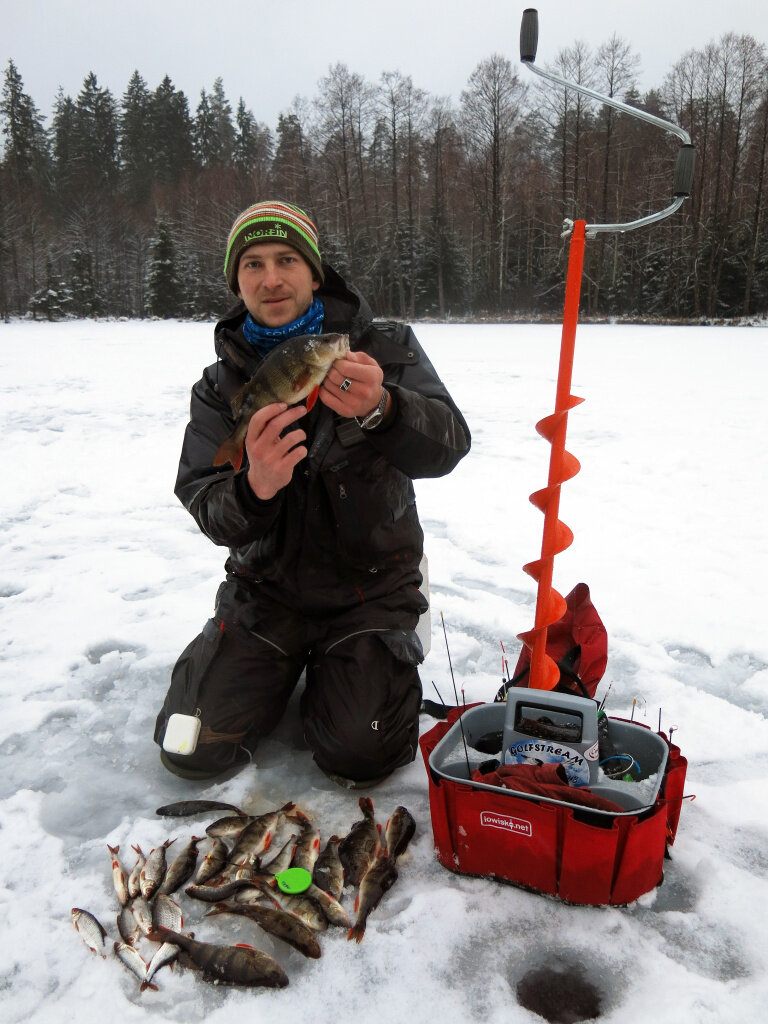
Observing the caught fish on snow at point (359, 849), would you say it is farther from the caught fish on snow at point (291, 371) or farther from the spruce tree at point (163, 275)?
the spruce tree at point (163, 275)

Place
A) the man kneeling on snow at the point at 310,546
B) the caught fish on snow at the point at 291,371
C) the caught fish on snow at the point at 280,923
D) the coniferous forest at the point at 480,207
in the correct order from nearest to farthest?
the caught fish on snow at the point at 280,923 < the caught fish on snow at the point at 291,371 < the man kneeling on snow at the point at 310,546 < the coniferous forest at the point at 480,207

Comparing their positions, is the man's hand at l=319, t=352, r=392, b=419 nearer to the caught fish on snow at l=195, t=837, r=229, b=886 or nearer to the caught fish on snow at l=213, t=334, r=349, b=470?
the caught fish on snow at l=213, t=334, r=349, b=470

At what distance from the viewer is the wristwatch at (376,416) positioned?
236 cm

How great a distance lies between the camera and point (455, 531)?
527 cm

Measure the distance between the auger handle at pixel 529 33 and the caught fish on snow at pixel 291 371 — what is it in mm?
1345

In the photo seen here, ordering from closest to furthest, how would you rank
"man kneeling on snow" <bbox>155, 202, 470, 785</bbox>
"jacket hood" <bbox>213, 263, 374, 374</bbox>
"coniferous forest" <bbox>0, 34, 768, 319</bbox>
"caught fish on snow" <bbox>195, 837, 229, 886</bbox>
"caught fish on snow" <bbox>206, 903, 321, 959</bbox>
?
1. "caught fish on snow" <bbox>206, 903, 321, 959</bbox>
2. "caught fish on snow" <bbox>195, 837, 229, 886</bbox>
3. "man kneeling on snow" <bbox>155, 202, 470, 785</bbox>
4. "jacket hood" <bbox>213, 263, 374, 374</bbox>
5. "coniferous forest" <bbox>0, 34, 768, 319</bbox>

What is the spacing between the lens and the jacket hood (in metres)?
2.81

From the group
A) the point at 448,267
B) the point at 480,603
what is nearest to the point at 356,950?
the point at 480,603

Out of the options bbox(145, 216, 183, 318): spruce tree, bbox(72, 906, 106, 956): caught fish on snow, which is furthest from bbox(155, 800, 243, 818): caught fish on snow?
bbox(145, 216, 183, 318): spruce tree

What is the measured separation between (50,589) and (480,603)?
250 cm

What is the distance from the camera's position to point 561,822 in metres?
1.93

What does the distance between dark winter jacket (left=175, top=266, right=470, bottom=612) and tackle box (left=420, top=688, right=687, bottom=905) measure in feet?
2.52

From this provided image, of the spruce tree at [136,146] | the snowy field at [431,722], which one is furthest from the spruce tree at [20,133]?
the snowy field at [431,722]

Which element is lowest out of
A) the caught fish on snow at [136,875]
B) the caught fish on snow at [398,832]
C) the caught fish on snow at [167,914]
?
the caught fish on snow at [136,875]
